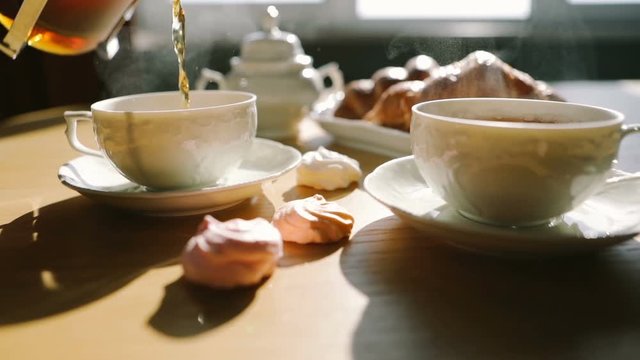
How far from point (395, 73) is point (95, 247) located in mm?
905

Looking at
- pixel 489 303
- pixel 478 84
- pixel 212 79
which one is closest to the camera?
pixel 489 303

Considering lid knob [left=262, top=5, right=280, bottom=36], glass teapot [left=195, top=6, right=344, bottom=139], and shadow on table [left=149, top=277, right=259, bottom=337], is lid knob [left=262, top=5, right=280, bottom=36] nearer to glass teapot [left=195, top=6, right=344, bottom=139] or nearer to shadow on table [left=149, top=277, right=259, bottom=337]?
glass teapot [left=195, top=6, right=344, bottom=139]

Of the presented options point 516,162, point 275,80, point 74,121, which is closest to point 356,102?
point 275,80

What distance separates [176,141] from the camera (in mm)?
636

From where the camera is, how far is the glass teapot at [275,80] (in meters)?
1.14

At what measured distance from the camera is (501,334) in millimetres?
406

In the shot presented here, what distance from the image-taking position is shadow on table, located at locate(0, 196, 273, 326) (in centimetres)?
47

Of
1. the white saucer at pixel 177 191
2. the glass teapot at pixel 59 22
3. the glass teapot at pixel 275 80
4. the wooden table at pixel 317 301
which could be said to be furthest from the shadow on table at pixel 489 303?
the glass teapot at pixel 275 80

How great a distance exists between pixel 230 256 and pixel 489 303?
0.68 feet

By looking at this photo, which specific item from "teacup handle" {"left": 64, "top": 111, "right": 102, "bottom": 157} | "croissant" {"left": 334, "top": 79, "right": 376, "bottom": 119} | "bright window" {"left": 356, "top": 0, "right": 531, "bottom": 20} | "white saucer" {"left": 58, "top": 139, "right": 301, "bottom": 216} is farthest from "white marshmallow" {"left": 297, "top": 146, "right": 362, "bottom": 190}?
"bright window" {"left": 356, "top": 0, "right": 531, "bottom": 20}

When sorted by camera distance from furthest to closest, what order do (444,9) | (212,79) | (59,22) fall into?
(444,9)
(212,79)
(59,22)

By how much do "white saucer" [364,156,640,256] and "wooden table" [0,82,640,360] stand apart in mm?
24

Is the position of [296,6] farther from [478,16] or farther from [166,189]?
[166,189]

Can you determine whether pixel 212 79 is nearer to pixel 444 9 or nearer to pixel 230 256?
pixel 230 256
